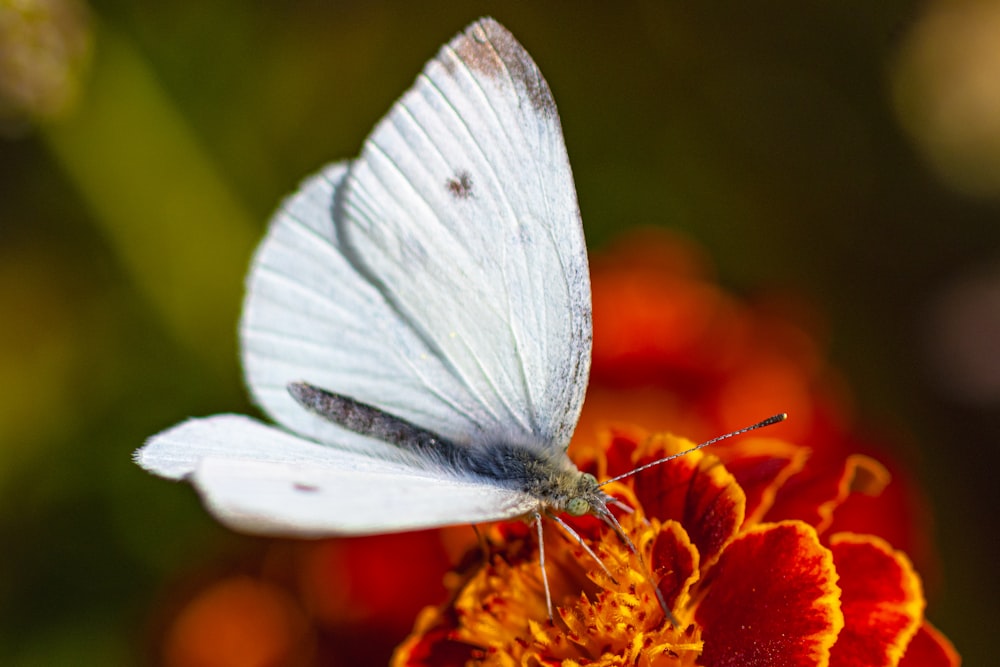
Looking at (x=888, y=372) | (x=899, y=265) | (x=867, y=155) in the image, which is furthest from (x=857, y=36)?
(x=888, y=372)

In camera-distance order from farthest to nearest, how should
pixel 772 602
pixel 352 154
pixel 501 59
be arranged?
1. pixel 352 154
2. pixel 501 59
3. pixel 772 602

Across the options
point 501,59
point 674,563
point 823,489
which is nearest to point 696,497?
point 674,563

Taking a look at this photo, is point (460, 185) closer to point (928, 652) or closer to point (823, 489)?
point (823, 489)

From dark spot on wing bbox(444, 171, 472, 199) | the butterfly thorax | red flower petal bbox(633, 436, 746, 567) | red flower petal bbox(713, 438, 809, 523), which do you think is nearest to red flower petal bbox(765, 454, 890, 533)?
red flower petal bbox(713, 438, 809, 523)

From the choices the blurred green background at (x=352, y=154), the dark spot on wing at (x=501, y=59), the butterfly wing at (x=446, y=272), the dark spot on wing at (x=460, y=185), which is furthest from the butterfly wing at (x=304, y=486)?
the blurred green background at (x=352, y=154)

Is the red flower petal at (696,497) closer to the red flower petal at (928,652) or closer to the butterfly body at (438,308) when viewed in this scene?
the butterfly body at (438,308)

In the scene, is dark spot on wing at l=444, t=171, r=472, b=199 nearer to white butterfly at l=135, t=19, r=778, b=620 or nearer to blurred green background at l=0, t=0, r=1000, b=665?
white butterfly at l=135, t=19, r=778, b=620
